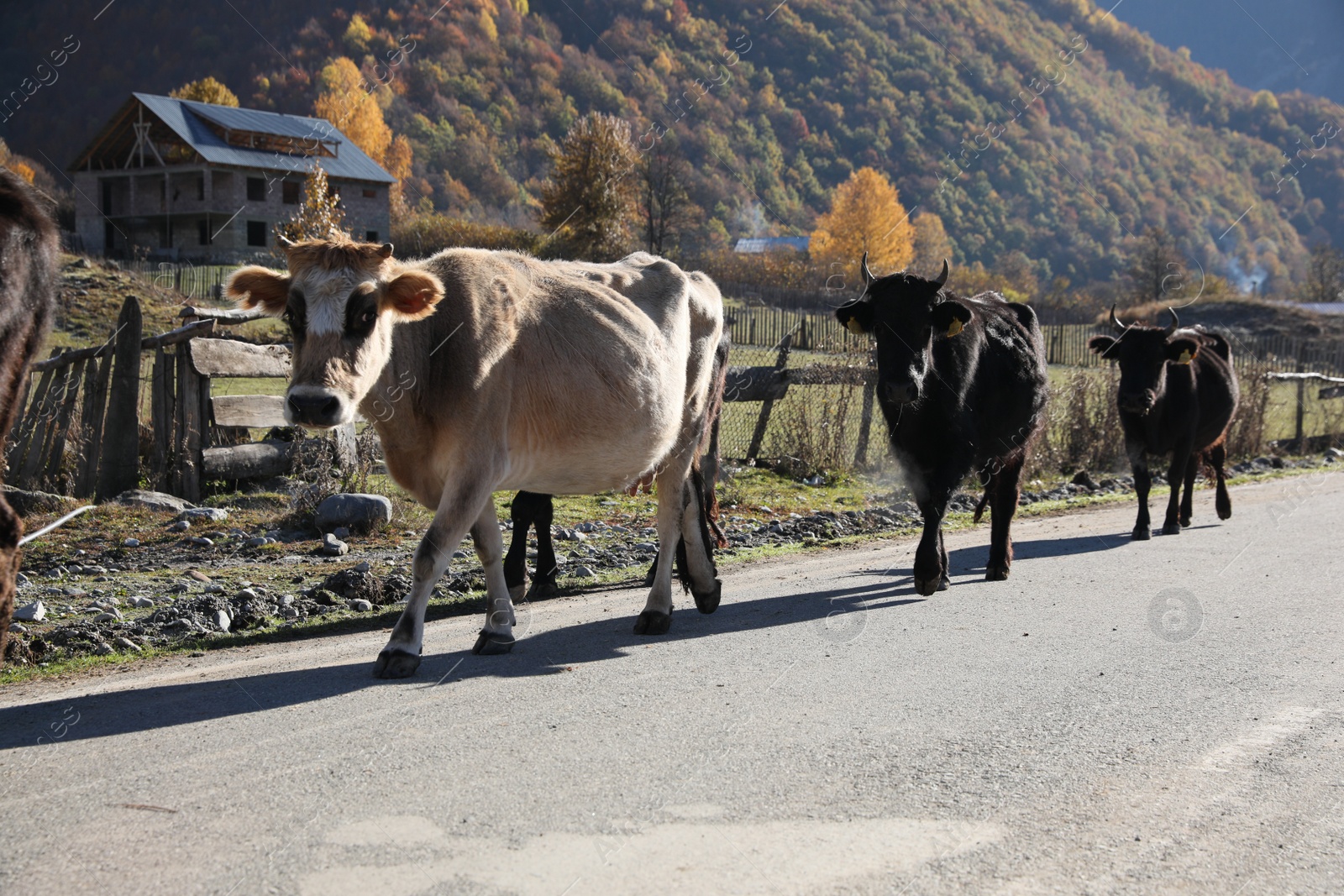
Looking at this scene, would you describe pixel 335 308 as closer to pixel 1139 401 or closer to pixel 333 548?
pixel 333 548

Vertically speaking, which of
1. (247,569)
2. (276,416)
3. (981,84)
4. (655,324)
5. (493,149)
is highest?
(981,84)

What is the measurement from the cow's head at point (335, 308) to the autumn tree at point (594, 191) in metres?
50.6

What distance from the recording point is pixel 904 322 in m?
7.68

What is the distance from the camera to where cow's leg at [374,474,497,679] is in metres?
5.34

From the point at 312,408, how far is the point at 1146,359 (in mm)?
9450

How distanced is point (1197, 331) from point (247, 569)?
11432 mm

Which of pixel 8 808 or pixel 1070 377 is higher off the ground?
pixel 1070 377

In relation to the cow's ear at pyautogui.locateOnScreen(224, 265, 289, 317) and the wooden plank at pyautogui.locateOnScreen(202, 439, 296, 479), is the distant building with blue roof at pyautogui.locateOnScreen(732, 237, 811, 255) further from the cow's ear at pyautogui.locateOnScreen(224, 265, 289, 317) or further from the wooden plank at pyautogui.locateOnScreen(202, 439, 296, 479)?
the cow's ear at pyautogui.locateOnScreen(224, 265, 289, 317)

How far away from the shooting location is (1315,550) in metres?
9.69

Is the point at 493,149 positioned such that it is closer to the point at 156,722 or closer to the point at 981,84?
the point at 981,84

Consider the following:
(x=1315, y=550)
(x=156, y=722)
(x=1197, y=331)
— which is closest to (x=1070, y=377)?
(x=1197, y=331)

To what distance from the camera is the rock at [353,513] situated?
31.5ft

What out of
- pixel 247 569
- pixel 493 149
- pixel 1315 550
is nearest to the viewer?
pixel 247 569

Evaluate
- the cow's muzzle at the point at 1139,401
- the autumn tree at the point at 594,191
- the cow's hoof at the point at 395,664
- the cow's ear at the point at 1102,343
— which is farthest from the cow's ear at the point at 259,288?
the autumn tree at the point at 594,191
